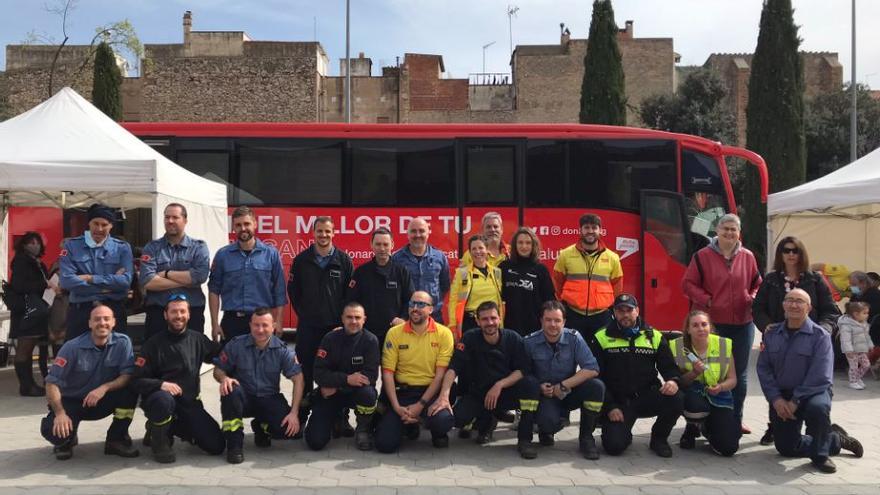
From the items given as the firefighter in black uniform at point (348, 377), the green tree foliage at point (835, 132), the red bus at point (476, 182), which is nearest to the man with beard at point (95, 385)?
the firefighter in black uniform at point (348, 377)

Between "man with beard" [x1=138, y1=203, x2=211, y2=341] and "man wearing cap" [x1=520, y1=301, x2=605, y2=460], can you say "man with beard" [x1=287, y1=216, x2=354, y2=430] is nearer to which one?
"man with beard" [x1=138, y1=203, x2=211, y2=341]

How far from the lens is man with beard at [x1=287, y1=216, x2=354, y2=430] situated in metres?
6.13

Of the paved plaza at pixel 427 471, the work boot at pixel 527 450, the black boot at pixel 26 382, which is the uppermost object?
the black boot at pixel 26 382

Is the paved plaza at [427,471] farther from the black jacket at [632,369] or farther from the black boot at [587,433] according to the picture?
the black jacket at [632,369]

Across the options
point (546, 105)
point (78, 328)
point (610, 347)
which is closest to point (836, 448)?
point (610, 347)

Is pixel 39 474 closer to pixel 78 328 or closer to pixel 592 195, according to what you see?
pixel 78 328

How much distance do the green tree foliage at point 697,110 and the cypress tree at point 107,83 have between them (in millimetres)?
20691

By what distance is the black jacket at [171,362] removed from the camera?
5.40m

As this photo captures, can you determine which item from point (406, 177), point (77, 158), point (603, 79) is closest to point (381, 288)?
point (77, 158)

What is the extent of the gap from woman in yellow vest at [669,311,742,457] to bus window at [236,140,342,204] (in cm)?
588

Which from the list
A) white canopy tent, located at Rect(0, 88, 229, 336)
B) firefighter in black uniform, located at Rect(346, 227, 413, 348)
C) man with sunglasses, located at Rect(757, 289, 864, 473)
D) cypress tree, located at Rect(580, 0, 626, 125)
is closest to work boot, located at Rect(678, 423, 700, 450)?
man with sunglasses, located at Rect(757, 289, 864, 473)

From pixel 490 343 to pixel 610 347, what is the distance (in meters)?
0.90

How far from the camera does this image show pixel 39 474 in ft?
16.3

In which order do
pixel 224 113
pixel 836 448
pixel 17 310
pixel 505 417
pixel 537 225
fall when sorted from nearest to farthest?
pixel 836 448, pixel 505 417, pixel 17 310, pixel 537 225, pixel 224 113
